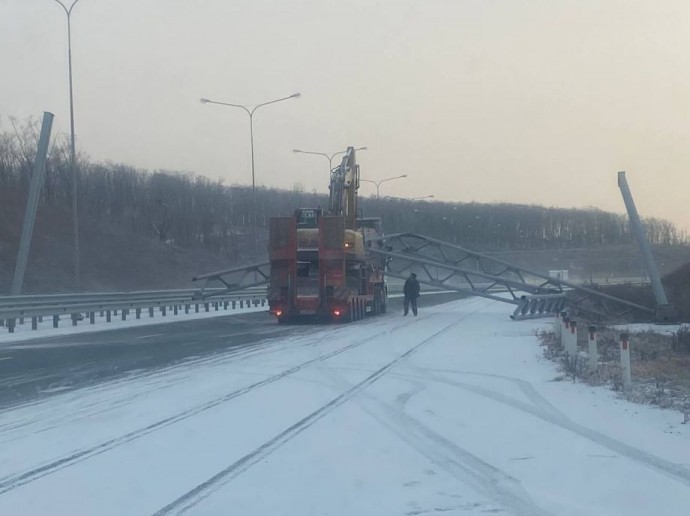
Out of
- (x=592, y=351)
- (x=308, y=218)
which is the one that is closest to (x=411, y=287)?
(x=308, y=218)

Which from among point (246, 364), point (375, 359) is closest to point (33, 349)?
point (246, 364)

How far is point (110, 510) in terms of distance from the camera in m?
7.57

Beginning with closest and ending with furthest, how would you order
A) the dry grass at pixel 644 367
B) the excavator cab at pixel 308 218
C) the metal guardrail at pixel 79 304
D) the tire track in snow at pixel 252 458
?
the tire track in snow at pixel 252 458
the dry grass at pixel 644 367
the metal guardrail at pixel 79 304
the excavator cab at pixel 308 218

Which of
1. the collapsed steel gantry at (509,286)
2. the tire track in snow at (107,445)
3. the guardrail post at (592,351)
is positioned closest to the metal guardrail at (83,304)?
the collapsed steel gantry at (509,286)

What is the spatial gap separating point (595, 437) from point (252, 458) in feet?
12.8

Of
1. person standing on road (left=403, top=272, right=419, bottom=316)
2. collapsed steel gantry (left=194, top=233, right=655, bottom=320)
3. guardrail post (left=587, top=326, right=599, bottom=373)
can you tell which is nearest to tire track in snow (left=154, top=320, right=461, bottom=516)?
guardrail post (left=587, top=326, right=599, bottom=373)

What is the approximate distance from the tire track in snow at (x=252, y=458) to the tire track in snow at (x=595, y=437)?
6.86 feet

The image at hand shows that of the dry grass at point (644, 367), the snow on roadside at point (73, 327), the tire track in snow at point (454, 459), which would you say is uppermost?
the tire track in snow at point (454, 459)

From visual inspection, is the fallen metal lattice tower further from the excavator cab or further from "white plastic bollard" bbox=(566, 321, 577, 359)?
"white plastic bollard" bbox=(566, 321, 577, 359)

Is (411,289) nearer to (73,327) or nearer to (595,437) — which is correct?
(73,327)

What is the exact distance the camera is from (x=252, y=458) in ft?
31.0

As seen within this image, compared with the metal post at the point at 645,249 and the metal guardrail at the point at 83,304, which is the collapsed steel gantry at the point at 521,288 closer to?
the metal post at the point at 645,249

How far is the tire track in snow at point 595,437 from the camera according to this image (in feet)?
28.9

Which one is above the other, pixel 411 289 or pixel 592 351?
pixel 411 289
